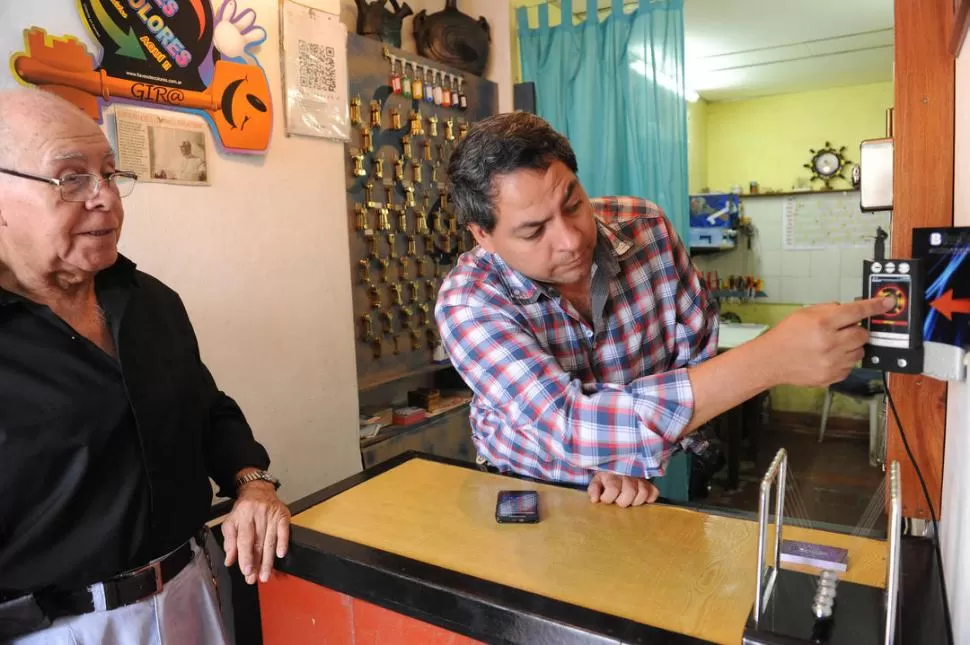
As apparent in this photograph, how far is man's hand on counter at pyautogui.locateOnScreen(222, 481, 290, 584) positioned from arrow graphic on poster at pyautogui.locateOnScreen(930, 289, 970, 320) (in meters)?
1.06

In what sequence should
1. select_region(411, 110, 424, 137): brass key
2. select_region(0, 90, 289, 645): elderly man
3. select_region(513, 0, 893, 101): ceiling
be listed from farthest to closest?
select_region(513, 0, 893, 101): ceiling < select_region(411, 110, 424, 137): brass key < select_region(0, 90, 289, 645): elderly man

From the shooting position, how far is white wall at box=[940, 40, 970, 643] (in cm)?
78

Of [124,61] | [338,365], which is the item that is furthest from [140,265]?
[338,365]

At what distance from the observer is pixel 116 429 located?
1.18 metres

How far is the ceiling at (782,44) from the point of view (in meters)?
3.79

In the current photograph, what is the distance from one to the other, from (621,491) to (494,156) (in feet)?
2.20

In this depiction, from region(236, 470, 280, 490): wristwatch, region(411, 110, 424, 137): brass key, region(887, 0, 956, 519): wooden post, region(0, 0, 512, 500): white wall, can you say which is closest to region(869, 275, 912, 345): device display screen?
region(887, 0, 956, 519): wooden post

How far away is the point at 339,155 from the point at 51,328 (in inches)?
57.6

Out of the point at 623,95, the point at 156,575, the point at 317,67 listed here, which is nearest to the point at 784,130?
the point at 623,95

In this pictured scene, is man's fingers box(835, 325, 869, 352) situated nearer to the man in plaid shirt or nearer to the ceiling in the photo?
the man in plaid shirt

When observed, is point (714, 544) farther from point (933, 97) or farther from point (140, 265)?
point (140, 265)

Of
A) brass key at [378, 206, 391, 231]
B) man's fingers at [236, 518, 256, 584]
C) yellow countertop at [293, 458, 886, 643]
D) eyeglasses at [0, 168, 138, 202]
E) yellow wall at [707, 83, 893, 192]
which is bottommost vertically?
man's fingers at [236, 518, 256, 584]

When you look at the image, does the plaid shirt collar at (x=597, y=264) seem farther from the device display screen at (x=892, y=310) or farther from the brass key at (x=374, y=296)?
the brass key at (x=374, y=296)

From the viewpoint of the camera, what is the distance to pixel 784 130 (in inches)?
231
